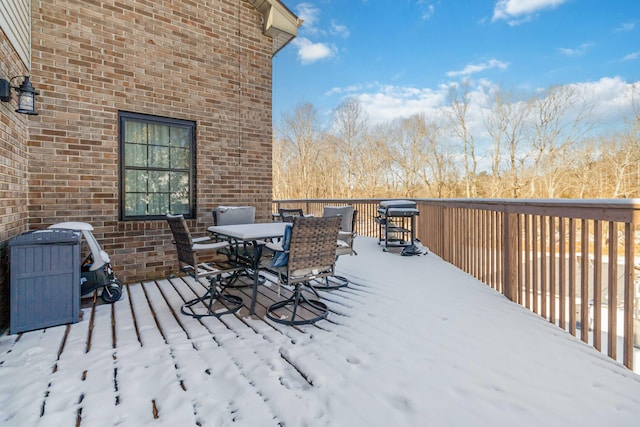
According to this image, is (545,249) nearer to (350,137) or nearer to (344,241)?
(344,241)

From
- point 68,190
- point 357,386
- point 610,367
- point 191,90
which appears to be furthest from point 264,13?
point 610,367

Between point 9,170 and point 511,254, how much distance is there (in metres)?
5.03

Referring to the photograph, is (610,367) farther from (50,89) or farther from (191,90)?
(50,89)

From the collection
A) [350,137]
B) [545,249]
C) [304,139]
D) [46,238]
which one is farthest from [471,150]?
[46,238]

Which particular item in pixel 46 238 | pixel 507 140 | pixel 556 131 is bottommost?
pixel 46 238

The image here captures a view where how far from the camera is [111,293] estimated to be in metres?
3.64

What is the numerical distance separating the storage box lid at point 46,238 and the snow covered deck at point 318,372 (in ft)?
2.48

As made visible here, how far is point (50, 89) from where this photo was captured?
3.88m

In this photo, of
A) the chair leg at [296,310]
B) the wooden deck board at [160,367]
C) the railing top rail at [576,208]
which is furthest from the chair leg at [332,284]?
the railing top rail at [576,208]

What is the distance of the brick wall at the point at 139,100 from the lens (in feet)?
12.8

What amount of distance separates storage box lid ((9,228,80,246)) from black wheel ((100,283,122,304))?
0.79 metres

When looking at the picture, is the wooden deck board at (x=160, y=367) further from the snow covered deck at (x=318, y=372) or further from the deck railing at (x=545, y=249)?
the deck railing at (x=545, y=249)

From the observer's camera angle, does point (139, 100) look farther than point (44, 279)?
Yes

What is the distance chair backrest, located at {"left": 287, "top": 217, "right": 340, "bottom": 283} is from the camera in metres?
2.92
